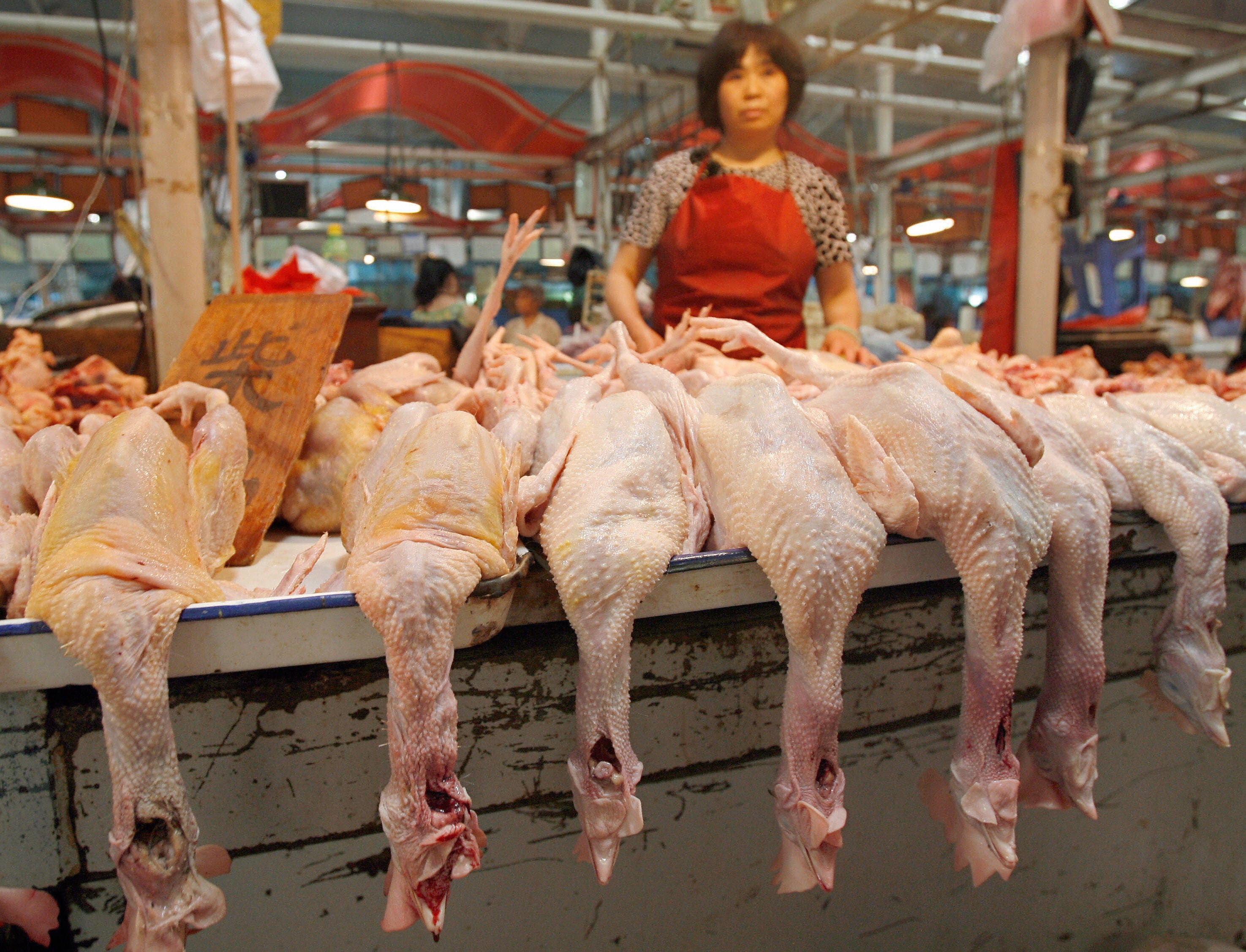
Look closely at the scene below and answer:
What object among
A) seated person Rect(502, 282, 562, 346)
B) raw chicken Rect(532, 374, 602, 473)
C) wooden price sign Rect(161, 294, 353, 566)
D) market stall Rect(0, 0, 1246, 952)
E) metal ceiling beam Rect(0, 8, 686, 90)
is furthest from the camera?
seated person Rect(502, 282, 562, 346)

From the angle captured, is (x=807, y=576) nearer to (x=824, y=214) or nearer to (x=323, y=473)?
(x=323, y=473)

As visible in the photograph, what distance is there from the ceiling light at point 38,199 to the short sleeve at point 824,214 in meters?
8.41

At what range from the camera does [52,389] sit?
2.06 meters

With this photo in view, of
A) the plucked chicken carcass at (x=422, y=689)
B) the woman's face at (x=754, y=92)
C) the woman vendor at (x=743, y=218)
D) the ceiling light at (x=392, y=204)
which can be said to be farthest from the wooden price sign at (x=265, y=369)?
the ceiling light at (x=392, y=204)

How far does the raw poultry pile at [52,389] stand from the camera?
5.91 feet

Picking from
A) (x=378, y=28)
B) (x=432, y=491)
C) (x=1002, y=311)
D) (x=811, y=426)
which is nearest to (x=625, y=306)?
(x=811, y=426)

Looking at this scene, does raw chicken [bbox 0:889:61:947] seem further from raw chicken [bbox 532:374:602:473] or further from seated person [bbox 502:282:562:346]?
seated person [bbox 502:282:562:346]

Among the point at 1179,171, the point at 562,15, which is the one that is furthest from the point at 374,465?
the point at 1179,171

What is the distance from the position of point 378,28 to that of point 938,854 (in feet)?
42.8

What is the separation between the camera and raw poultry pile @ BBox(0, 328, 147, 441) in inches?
70.9

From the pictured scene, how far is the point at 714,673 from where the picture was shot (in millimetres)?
1410

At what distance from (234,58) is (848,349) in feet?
9.90

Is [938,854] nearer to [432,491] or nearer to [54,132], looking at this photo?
[432,491]

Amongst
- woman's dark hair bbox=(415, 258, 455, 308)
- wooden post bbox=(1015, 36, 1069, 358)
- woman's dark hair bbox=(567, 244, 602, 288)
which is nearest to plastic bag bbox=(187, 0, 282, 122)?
woman's dark hair bbox=(415, 258, 455, 308)
